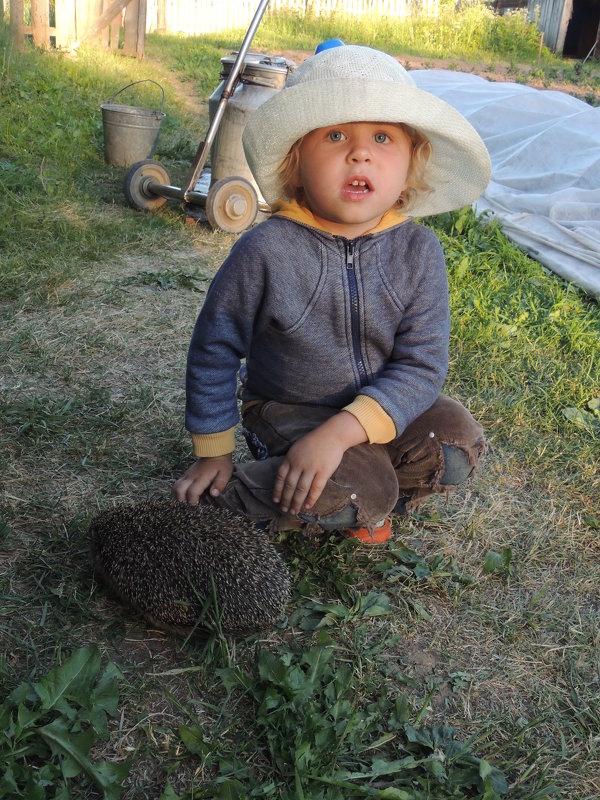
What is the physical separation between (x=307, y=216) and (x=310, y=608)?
1.18 meters

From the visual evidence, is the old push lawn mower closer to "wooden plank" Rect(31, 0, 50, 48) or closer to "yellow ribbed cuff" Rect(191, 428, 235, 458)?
"yellow ribbed cuff" Rect(191, 428, 235, 458)

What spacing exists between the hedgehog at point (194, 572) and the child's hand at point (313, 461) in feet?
0.51

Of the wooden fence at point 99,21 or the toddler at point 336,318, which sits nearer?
the toddler at point 336,318

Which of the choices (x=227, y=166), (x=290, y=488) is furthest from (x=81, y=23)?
(x=290, y=488)

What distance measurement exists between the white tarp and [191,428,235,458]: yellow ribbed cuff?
3.49 meters

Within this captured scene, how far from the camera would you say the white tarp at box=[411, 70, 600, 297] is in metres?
5.62

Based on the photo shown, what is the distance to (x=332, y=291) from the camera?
2.41 meters

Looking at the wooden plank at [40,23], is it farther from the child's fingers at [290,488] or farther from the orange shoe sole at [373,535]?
the child's fingers at [290,488]

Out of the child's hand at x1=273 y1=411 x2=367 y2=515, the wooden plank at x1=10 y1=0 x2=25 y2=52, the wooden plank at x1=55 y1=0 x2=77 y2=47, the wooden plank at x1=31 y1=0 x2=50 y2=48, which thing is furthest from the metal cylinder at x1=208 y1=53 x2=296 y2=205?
the wooden plank at x1=55 y1=0 x2=77 y2=47

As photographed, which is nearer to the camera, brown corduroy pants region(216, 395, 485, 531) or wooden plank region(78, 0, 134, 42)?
brown corduroy pants region(216, 395, 485, 531)

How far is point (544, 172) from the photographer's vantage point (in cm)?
665

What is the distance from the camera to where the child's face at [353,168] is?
2229 mm

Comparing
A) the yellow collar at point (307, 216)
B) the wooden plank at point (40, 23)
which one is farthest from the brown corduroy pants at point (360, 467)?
the wooden plank at point (40, 23)

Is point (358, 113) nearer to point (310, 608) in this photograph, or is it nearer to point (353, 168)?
point (353, 168)
